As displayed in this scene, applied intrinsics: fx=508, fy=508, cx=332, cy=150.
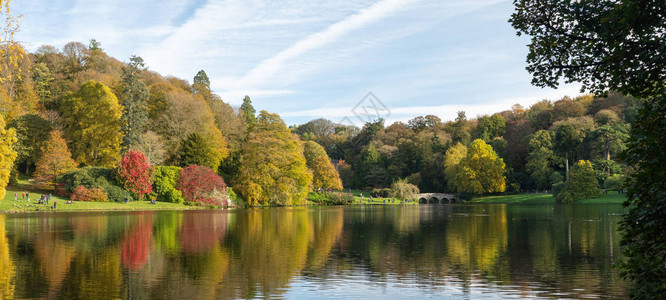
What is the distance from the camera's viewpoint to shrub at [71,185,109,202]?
54.2 metres

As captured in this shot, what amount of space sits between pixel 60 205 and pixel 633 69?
52610mm

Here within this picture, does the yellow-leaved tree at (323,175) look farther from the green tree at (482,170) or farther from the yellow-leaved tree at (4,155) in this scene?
the yellow-leaved tree at (4,155)

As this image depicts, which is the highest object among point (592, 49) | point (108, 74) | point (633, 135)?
point (108, 74)

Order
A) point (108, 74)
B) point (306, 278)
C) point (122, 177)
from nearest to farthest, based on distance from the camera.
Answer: point (306, 278)
point (122, 177)
point (108, 74)

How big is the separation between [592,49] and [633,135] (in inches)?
78.9

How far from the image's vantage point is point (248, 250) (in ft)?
64.5

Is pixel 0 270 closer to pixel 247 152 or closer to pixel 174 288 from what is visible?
pixel 174 288

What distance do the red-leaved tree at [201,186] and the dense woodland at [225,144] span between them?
846 millimetres

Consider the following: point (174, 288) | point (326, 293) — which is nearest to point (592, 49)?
point (326, 293)

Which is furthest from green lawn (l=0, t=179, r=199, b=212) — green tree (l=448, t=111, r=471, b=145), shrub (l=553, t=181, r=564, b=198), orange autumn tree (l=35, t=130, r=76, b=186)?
green tree (l=448, t=111, r=471, b=145)

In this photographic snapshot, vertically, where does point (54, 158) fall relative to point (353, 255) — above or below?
above

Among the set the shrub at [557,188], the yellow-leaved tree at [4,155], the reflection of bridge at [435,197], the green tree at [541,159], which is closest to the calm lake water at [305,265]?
the yellow-leaved tree at [4,155]

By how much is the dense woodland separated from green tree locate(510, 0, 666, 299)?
53.6 m

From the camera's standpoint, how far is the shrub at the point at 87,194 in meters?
54.2
